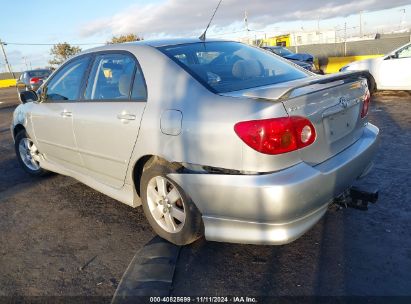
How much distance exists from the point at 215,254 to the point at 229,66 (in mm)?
1562

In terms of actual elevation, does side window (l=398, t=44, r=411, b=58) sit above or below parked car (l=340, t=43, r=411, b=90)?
above

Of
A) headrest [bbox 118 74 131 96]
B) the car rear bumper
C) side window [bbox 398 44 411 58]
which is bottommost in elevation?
the car rear bumper

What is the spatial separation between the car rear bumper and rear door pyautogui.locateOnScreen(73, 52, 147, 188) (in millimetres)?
688

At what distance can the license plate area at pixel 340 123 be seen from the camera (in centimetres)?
274

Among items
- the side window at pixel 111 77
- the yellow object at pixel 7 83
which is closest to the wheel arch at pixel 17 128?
the side window at pixel 111 77

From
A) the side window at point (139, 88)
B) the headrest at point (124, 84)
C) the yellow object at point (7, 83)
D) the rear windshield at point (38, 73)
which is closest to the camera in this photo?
the side window at point (139, 88)

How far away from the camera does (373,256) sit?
2801 millimetres

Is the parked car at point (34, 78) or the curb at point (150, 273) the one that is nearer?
the curb at point (150, 273)

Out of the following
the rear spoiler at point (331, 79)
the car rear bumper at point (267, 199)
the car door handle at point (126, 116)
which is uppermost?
the rear spoiler at point (331, 79)

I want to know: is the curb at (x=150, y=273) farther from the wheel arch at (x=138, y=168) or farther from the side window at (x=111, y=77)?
the side window at (x=111, y=77)

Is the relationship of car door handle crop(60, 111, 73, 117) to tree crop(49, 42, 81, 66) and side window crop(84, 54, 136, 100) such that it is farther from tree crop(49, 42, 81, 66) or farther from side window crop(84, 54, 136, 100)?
tree crop(49, 42, 81, 66)

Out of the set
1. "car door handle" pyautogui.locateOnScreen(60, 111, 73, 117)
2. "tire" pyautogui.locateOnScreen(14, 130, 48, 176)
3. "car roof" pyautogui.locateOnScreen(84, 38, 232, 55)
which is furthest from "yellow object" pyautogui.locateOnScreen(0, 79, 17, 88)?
"car roof" pyautogui.locateOnScreen(84, 38, 232, 55)

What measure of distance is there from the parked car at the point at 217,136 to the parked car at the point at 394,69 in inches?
275

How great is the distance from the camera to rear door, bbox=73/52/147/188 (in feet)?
10.5
